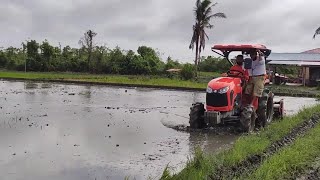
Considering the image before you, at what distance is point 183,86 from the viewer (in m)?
28.9

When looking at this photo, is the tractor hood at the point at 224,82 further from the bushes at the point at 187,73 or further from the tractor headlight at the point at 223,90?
the bushes at the point at 187,73

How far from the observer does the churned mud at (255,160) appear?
6.27 m

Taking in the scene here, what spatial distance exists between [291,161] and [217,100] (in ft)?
12.6

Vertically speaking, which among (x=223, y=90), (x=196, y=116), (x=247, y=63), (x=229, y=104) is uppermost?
(x=247, y=63)

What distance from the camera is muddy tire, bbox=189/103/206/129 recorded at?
1086 cm

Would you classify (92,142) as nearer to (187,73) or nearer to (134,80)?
(134,80)

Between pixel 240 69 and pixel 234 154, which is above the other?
pixel 240 69

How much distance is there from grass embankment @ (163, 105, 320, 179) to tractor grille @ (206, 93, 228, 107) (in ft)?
3.83

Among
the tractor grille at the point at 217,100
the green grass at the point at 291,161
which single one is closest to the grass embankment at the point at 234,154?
the green grass at the point at 291,161

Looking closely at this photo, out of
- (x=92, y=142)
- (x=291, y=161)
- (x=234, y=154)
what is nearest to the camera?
(x=291, y=161)

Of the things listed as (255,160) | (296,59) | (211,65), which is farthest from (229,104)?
(211,65)

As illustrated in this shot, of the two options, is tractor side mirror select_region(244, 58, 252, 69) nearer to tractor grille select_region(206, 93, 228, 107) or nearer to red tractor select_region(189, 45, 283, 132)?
red tractor select_region(189, 45, 283, 132)

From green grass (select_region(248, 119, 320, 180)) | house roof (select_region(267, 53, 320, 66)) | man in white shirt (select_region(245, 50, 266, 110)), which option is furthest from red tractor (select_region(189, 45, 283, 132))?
house roof (select_region(267, 53, 320, 66))

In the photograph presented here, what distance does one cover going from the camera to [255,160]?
286 inches
